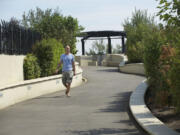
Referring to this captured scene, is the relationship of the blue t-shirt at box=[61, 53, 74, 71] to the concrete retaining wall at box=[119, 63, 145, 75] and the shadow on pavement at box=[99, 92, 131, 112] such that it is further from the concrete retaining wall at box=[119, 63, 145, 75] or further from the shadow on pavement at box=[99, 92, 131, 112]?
the concrete retaining wall at box=[119, 63, 145, 75]

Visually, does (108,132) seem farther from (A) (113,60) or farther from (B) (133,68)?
(A) (113,60)

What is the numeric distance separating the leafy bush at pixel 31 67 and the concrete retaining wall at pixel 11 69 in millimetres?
329

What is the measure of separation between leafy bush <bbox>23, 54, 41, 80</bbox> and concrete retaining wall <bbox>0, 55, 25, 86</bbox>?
0.33m

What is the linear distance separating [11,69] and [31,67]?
70.0 inches

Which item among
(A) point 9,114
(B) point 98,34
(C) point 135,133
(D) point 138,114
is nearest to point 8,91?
(A) point 9,114

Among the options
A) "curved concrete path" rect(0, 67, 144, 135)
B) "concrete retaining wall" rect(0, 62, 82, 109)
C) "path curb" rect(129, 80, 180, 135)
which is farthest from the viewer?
"concrete retaining wall" rect(0, 62, 82, 109)

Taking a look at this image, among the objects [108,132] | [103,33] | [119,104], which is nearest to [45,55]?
[119,104]

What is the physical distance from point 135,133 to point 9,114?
13.2ft

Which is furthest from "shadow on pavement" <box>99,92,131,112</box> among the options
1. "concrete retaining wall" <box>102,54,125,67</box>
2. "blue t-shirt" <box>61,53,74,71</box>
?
"concrete retaining wall" <box>102,54,125,67</box>

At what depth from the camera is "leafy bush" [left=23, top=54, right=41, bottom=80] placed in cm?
1465

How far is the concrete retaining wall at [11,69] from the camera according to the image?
12.3 metres

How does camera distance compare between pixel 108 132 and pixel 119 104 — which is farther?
pixel 119 104

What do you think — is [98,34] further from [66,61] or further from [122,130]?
[122,130]

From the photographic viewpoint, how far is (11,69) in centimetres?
1319
